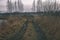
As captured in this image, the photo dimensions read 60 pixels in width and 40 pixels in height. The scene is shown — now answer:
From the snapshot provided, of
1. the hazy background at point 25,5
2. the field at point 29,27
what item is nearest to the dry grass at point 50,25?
the field at point 29,27

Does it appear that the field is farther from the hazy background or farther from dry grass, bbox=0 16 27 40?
the hazy background

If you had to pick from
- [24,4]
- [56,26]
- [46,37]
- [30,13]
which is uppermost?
[24,4]

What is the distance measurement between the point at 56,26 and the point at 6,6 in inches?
50.4

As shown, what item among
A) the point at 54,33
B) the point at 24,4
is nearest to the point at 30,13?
the point at 24,4

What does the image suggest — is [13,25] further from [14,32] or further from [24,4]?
[24,4]

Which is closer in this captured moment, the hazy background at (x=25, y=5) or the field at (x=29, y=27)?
the field at (x=29, y=27)

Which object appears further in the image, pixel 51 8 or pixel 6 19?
pixel 51 8

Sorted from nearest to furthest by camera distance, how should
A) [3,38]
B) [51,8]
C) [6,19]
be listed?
[3,38]
[6,19]
[51,8]

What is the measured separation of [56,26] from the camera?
340 cm

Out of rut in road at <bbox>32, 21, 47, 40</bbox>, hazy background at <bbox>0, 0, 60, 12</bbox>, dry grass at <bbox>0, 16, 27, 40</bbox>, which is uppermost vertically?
hazy background at <bbox>0, 0, 60, 12</bbox>

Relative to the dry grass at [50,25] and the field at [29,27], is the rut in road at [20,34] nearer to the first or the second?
the field at [29,27]

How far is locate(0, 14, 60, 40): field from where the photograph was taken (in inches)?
128

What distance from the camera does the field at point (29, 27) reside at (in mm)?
3252

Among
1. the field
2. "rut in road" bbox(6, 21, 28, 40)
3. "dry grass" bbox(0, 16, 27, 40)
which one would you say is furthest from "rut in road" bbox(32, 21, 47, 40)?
"dry grass" bbox(0, 16, 27, 40)
